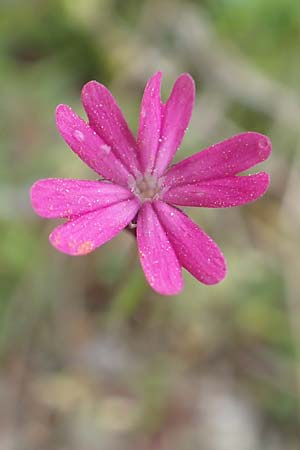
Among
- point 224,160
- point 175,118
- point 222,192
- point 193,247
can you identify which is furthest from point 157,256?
point 175,118

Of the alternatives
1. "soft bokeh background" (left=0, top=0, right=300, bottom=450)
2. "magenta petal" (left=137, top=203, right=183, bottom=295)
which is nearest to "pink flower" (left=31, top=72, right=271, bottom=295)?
"magenta petal" (left=137, top=203, right=183, bottom=295)

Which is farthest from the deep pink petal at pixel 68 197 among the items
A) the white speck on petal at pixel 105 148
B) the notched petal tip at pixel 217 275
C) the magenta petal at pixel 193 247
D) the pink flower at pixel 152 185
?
the notched petal tip at pixel 217 275

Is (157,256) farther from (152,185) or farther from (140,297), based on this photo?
(140,297)

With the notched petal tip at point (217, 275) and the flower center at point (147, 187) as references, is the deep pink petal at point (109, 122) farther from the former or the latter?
the notched petal tip at point (217, 275)

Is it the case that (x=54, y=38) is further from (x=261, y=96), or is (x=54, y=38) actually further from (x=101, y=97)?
(x=101, y=97)

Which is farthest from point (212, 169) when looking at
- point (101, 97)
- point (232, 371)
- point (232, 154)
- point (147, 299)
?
point (232, 371)

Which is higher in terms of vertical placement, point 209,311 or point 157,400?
point 209,311

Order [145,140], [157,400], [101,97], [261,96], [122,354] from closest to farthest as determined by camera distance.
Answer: [101,97]
[145,140]
[157,400]
[122,354]
[261,96]
